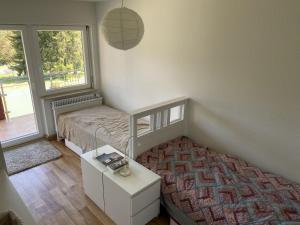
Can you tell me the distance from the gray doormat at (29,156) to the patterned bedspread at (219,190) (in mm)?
1644

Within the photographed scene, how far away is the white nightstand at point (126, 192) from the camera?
1.87 meters

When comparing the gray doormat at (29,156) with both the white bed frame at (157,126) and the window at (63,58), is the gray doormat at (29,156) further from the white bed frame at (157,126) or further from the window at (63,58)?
the window at (63,58)

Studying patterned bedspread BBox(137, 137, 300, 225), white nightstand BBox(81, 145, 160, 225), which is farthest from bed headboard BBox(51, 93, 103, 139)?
patterned bedspread BBox(137, 137, 300, 225)

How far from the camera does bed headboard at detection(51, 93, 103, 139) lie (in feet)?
11.8

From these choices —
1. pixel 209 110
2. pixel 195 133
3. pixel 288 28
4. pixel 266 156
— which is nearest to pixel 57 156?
pixel 195 133

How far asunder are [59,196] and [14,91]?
6.70 feet

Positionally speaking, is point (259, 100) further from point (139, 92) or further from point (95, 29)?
point (95, 29)

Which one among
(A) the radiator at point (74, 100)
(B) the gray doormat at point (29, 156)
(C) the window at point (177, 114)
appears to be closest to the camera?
(C) the window at point (177, 114)

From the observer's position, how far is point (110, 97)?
4.12 m

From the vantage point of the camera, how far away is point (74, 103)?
3.78 metres

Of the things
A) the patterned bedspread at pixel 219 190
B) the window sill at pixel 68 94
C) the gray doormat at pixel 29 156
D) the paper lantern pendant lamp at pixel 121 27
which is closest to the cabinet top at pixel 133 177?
the patterned bedspread at pixel 219 190

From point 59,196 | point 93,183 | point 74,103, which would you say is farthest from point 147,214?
point 74,103

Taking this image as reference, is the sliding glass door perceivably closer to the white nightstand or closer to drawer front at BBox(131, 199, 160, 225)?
the white nightstand

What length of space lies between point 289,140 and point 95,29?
3.44 meters
